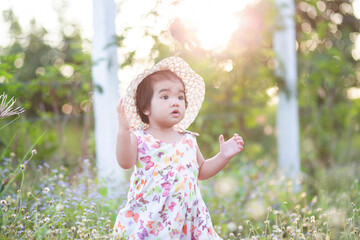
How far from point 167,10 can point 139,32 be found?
14.0 inches

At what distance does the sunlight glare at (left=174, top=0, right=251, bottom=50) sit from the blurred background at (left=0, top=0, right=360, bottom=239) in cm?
1

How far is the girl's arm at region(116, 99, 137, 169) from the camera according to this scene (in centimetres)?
212

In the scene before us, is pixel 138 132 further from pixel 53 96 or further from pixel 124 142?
pixel 53 96

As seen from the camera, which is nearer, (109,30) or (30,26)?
(109,30)

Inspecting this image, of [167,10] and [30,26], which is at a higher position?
[167,10]

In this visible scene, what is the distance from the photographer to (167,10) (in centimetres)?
431

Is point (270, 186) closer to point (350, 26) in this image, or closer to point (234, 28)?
point (234, 28)

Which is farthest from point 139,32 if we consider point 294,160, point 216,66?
point 294,160

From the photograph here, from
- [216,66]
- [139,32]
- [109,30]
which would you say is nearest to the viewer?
[109,30]

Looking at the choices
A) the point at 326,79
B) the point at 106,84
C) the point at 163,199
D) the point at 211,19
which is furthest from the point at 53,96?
the point at 326,79

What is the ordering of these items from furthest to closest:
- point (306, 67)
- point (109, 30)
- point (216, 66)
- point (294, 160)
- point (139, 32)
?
point (306, 67), point (294, 160), point (216, 66), point (139, 32), point (109, 30)

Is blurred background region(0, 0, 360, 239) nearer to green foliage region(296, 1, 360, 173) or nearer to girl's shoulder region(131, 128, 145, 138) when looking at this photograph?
green foliage region(296, 1, 360, 173)

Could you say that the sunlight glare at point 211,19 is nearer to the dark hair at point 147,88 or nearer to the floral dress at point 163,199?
the dark hair at point 147,88

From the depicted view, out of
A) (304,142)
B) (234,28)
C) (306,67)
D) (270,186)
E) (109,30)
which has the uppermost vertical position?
(109,30)
